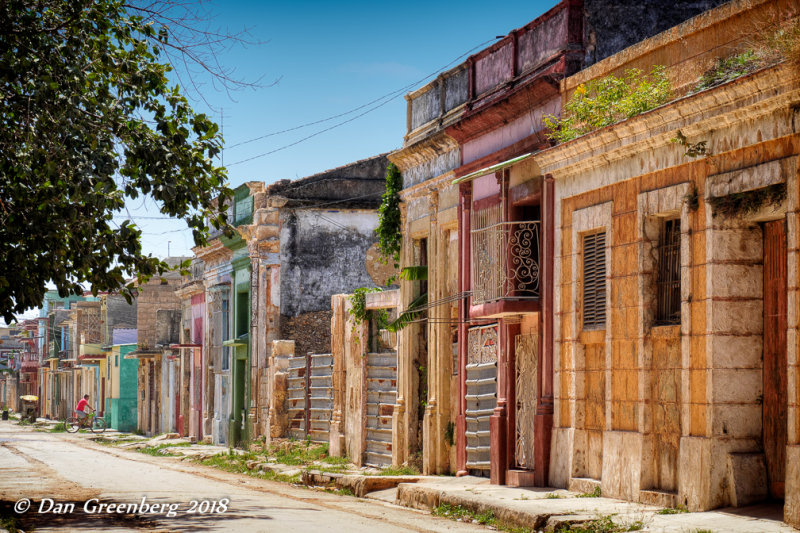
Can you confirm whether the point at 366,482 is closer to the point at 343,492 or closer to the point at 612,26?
the point at 343,492

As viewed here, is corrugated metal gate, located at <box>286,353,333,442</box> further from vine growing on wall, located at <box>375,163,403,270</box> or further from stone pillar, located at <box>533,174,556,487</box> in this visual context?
stone pillar, located at <box>533,174,556,487</box>

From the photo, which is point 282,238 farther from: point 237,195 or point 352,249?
point 237,195

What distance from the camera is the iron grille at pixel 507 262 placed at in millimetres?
15422

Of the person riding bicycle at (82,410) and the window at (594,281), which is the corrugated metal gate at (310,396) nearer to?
the window at (594,281)

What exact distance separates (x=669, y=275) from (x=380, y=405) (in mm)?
9823

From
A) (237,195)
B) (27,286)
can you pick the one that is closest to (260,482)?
(27,286)

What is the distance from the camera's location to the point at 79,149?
1149cm

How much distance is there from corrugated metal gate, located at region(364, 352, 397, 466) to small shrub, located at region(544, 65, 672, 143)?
7191mm

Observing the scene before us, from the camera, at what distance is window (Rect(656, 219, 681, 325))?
12.1 m

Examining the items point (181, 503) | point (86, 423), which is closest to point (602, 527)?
point (181, 503)

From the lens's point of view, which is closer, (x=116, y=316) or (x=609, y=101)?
(x=609, y=101)

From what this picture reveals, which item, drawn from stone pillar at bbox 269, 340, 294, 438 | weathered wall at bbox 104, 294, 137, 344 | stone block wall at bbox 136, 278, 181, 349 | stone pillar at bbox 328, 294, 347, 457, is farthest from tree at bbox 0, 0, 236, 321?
weathered wall at bbox 104, 294, 137, 344

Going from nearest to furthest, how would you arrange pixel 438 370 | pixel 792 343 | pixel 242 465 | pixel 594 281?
pixel 792 343
pixel 594 281
pixel 438 370
pixel 242 465

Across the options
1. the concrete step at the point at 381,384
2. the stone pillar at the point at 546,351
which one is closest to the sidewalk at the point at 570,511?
the stone pillar at the point at 546,351
